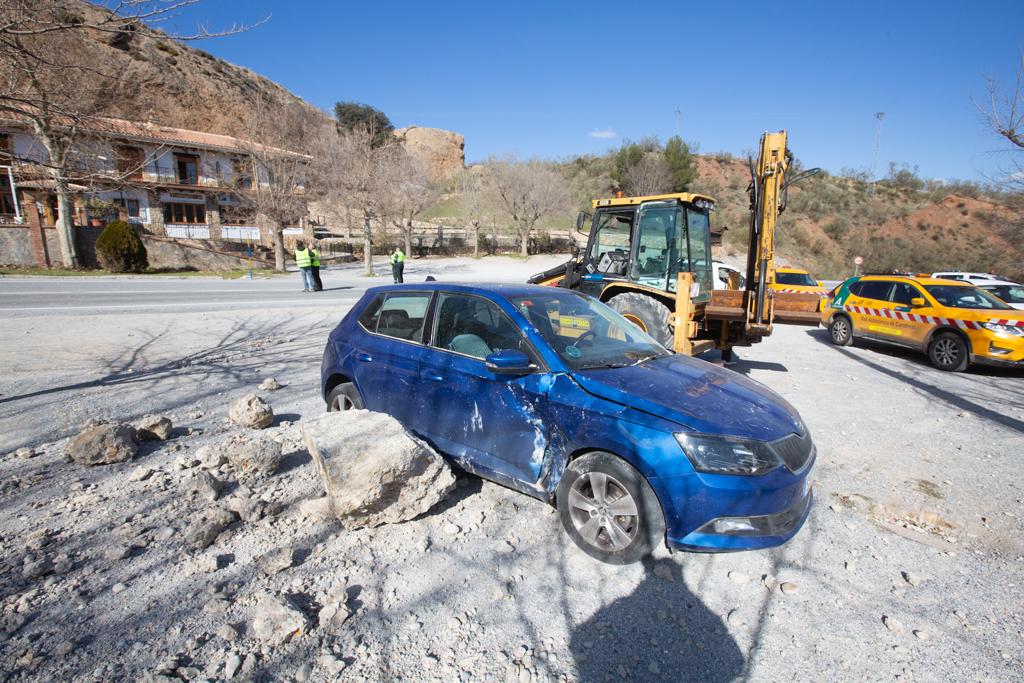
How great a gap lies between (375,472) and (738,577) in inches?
93.2

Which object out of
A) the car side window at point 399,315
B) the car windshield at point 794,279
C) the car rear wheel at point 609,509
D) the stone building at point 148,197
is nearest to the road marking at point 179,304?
the stone building at point 148,197

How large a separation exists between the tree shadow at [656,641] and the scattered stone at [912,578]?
4.42 ft

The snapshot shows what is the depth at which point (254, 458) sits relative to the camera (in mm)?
3912

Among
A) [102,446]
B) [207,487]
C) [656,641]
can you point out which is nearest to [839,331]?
[656,641]

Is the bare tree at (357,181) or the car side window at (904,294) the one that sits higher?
the bare tree at (357,181)

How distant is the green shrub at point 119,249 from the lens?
24688 mm

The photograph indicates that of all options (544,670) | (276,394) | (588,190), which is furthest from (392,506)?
(588,190)

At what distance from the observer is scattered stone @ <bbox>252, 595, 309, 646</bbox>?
2.36 m

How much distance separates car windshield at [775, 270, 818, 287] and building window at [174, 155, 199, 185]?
44243 mm

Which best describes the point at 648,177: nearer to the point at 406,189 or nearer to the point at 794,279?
the point at 406,189

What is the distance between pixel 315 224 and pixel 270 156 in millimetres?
15811

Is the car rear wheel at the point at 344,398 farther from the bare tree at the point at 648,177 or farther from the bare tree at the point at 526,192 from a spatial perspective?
the bare tree at the point at 648,177

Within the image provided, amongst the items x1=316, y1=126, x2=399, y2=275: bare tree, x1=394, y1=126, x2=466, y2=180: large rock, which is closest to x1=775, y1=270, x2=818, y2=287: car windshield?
x1=316, y1=126, x2=399, y2=275: bare tree

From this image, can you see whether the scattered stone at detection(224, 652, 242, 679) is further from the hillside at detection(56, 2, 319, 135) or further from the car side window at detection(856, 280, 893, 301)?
the hillside at detection(56, 2, 319, 135)
